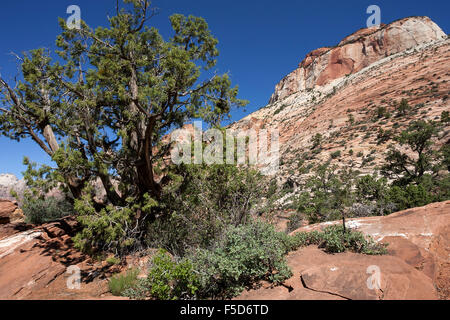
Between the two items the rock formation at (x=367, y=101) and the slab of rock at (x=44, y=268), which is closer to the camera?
the slab of rock at (x=44, y=268)

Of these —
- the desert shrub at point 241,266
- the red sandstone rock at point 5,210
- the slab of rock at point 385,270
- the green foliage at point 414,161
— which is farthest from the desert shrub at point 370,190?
the red sandstone rock at point 5,210

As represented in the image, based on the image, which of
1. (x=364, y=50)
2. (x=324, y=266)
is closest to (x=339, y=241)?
(x=324, y=266)

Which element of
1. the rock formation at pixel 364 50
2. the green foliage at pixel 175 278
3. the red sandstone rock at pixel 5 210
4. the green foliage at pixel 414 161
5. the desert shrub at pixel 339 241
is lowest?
the green foliage at pixel 175 278

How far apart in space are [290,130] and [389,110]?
52.1ft

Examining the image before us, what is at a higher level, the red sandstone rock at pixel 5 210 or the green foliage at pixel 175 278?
the red sandstone rock at pixel 5 210

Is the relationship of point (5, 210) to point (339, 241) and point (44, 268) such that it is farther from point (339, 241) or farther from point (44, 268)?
point (339, 241)

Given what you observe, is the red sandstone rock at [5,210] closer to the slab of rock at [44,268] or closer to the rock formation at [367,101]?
the slab of rock at [44,268]

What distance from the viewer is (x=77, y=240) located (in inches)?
192

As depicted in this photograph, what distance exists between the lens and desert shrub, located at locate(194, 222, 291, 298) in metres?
3.26

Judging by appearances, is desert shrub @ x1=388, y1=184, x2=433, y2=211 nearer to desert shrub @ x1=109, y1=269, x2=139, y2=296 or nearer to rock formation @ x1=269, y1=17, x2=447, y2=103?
desert shrub @ x1=109, y1=269, x2=139, y2=296

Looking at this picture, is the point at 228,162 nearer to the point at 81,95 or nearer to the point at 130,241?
the point at 130,241

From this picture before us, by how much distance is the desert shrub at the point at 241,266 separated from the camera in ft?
10.7

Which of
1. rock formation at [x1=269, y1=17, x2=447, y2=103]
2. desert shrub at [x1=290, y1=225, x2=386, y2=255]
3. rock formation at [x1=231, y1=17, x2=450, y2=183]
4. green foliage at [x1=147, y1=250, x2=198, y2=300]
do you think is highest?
rock formation at [x1=269, y1=17, x2=447, y2=103]

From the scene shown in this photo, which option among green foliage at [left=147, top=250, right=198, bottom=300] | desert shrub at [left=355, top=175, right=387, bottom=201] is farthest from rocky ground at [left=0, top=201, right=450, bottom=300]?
desert shrub at [left=355, top=175, right=387, bottom=201]
